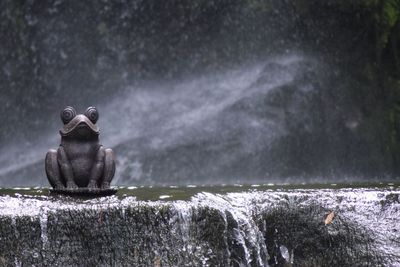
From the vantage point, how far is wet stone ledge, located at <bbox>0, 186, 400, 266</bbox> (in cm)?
479

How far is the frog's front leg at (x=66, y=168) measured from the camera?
5.56 m

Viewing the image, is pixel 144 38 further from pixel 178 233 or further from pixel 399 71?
pixel 178 233

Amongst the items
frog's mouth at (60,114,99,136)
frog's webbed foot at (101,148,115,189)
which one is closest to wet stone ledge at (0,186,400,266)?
frog's webbed foot at (101,148,115,189)

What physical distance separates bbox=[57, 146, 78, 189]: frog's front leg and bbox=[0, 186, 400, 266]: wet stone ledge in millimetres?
277

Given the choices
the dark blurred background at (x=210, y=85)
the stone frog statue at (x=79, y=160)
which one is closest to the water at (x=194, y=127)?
the dark blurred background at (x=210, y=85)

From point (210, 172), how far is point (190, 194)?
6.00 metres

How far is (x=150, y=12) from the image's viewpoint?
1331 cm

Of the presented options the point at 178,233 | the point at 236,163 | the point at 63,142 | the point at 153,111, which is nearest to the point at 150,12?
the point at 153,111

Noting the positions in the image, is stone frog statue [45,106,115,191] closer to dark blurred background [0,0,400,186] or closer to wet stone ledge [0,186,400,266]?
wet stone ledge [0,186,400,266]

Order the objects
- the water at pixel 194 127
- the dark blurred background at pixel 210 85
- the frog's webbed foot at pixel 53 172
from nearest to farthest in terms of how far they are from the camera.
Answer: the frog's webbed foot at pixel 53 172, the water at pixel 194 127, the dark blurred background at pixel 210 85

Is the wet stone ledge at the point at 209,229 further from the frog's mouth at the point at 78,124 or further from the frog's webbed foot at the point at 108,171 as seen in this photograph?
the frog's mouth at the point at 78,124

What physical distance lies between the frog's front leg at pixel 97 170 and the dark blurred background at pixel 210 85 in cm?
522

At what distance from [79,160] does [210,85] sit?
737cm

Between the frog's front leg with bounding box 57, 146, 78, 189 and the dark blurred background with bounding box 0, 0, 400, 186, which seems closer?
the frog's front leg with bounding box 57, 146, 78, 189
